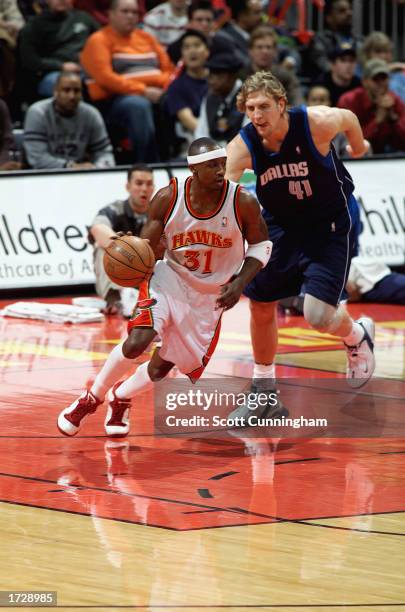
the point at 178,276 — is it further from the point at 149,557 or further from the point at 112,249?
the point at 149,557

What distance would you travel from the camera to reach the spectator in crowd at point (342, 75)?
1717 cm

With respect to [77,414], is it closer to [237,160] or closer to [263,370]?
[263,370]

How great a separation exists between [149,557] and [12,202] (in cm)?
853

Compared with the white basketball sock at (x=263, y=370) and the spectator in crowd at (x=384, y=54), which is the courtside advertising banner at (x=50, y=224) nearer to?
the white basketball sock at (x=263, y=370)

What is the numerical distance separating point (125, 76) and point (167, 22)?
6.72 feet

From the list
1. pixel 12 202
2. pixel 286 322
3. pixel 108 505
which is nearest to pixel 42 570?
pixel 108 505

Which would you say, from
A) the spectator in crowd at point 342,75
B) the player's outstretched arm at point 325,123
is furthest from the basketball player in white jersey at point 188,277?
the spectator in crowd at point 342,75

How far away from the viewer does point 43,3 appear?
1653 cm

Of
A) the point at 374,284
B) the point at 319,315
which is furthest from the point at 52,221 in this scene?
the point at 319,315

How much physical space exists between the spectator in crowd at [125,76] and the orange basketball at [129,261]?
8.00m

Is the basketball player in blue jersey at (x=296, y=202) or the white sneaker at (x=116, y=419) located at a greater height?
the basketball player in blue jersey at (x=296, y=202)

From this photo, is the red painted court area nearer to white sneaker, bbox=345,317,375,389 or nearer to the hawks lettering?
white sneaker, bbox=345,317,375,389

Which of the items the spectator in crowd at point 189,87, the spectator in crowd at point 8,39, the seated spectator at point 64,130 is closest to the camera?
the seated spectator at point 64,130

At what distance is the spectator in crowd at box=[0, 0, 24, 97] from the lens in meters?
14.8
